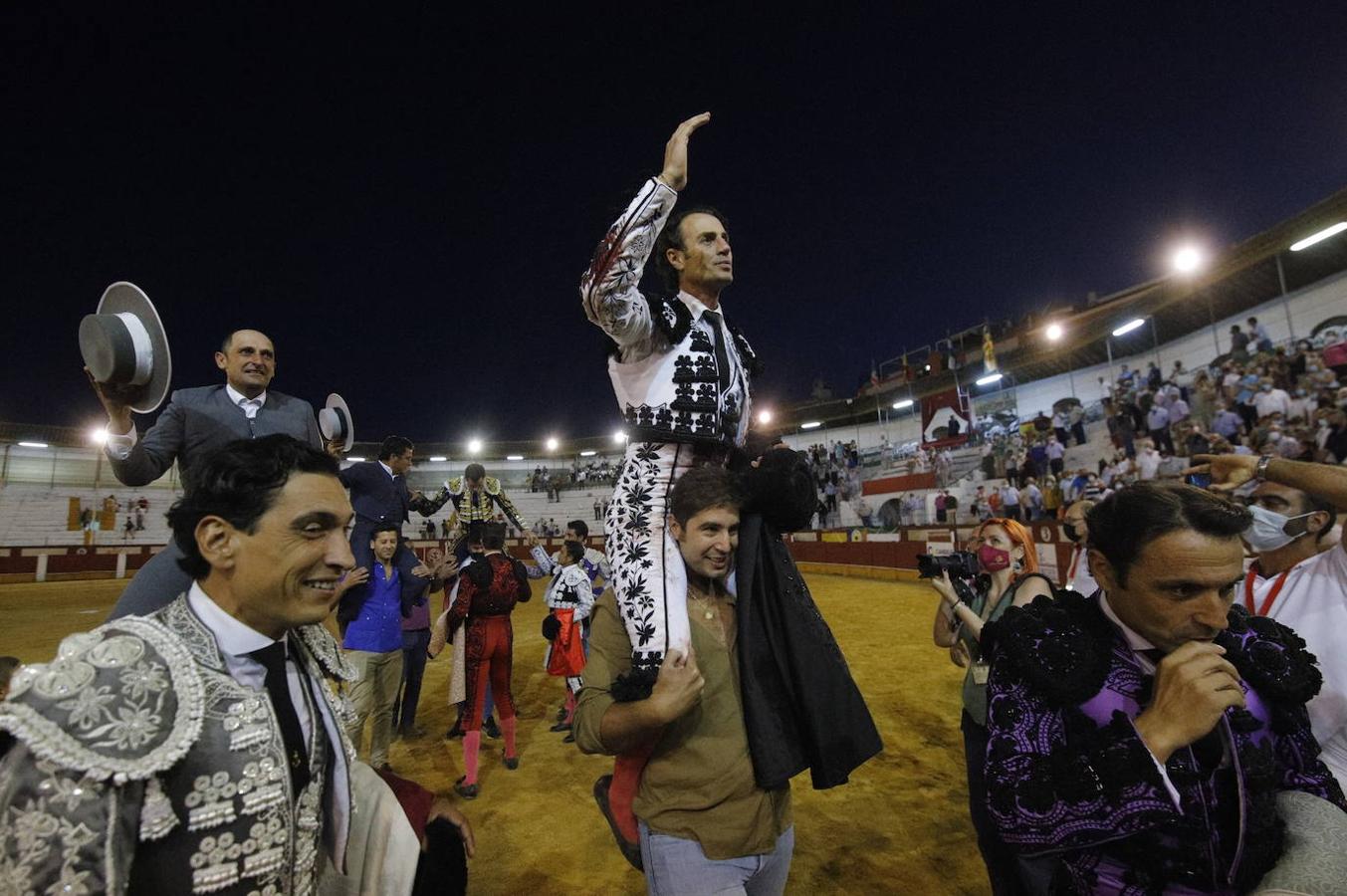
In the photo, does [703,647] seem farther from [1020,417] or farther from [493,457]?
[493,457]

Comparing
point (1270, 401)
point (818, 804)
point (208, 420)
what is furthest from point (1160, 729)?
point (1270, 401)

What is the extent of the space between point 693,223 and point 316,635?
1849 mm

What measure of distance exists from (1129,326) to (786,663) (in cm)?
2686

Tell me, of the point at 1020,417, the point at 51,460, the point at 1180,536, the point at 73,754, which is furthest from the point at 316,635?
the point at 51,460

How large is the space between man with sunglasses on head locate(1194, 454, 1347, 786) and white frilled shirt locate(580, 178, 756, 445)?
5.23ft

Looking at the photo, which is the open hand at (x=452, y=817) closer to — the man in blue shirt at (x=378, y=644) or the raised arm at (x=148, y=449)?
the raised arm at (x=148, y=449)

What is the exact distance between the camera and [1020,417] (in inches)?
1054

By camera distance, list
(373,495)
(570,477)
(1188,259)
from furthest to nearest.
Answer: (570,477), (1188,259), (373,495)

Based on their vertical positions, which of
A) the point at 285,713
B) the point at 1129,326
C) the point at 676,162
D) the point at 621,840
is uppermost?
the point at 1129,326

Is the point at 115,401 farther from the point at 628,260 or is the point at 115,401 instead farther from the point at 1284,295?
the point at 1284,295

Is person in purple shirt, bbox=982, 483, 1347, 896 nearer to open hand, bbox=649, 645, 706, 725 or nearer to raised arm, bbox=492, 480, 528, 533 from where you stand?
open hand, bbox=649, 645, 706, 725

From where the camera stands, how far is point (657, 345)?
2.11 meters

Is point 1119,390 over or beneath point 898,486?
over

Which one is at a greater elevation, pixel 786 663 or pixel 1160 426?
pixel 1160 426
